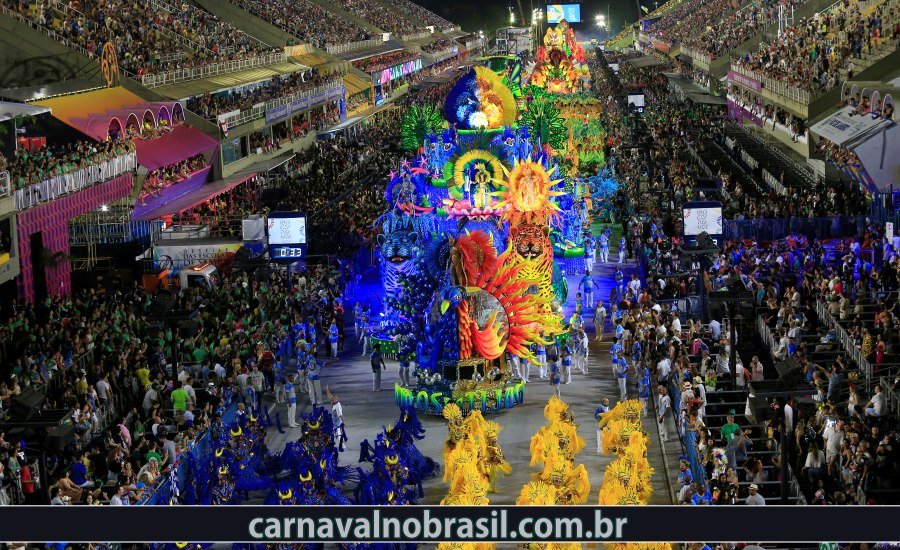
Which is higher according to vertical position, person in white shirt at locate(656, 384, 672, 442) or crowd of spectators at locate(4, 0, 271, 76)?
crowd of spectators at locate(4, 0, 271, 76)

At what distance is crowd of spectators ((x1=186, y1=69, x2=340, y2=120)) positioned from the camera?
52.6 meters

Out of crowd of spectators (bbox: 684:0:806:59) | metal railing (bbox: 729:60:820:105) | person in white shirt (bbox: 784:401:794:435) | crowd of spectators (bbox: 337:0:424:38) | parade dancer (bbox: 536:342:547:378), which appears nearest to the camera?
person in white shirt (bbox: 784:401:794:435)

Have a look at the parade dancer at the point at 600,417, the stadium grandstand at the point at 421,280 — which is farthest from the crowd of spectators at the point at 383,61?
the parade dancer at the point at 600,417

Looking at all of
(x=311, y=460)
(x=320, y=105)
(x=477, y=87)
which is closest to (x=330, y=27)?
(x=320, y=105)

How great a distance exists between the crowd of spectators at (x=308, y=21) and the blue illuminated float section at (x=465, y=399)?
52.5m

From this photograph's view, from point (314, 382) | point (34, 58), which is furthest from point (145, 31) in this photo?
point (314, 382)

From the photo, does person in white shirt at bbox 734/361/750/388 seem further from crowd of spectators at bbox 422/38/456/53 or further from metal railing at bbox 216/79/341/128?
crowd of spectators at bbox 422/38/456/53

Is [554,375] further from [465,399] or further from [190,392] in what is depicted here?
[190,392]

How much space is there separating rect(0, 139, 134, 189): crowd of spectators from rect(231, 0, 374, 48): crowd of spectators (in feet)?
131

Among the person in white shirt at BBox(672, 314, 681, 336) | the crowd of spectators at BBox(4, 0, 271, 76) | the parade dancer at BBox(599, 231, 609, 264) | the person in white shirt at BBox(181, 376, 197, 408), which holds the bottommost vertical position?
the person in white shirt at BBox(181, 376, 197, 408)

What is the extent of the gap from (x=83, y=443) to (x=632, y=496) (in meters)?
8.64

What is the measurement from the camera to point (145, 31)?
52938mm

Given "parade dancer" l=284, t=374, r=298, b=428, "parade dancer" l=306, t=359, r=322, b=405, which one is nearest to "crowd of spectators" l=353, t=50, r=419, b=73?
"parade dancer" l=306, t=359, r=322, b=405

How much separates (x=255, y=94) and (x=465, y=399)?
3979 cm
